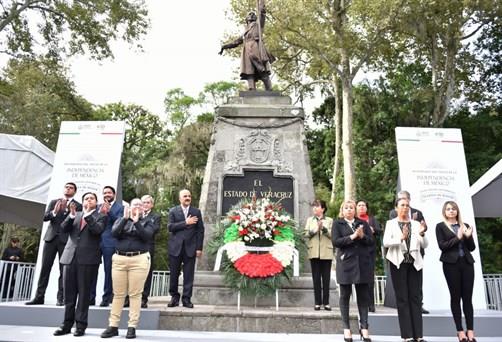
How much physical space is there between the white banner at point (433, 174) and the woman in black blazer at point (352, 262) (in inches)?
106

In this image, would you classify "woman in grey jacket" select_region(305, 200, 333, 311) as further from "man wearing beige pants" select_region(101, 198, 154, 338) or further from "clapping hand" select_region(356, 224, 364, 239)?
"man wearing beige pants" select_region(101, 198, 154, 338)

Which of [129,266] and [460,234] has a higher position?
[460,234]

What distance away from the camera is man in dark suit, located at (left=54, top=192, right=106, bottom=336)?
462cm

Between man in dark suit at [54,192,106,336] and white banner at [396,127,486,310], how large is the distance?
5072mm

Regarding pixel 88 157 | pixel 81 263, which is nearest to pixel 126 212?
pixel 81 263

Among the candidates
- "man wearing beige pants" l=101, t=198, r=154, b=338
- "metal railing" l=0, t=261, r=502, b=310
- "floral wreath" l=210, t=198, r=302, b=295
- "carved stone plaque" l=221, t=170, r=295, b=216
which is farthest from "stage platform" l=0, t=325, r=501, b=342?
"carved stone plaque" l=221, t=170, r=295, b=216

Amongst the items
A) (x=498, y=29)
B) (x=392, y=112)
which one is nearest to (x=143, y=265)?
(x=392, y=112)

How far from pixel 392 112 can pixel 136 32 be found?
11836mm

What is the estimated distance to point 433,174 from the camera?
7.20 metres

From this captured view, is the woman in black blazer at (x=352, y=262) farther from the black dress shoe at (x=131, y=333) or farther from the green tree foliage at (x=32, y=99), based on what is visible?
the green tree foliage at (x=32, y=99)

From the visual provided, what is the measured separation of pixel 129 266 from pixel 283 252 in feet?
7.82

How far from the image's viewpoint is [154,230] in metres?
4.85

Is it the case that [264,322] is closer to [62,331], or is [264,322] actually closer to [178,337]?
[178,337]

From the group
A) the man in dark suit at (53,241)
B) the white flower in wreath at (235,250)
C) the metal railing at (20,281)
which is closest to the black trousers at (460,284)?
the white flower in wreath at (235,250)
